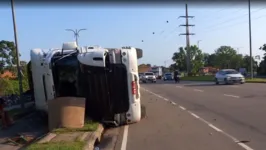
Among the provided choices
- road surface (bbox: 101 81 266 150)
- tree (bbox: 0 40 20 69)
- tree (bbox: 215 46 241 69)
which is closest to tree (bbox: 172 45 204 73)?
tree (bbox: 215 46 241 69)

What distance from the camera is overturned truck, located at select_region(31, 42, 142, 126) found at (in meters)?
12.1

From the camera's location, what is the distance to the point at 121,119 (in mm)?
12328

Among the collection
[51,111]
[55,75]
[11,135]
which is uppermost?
[55,75]

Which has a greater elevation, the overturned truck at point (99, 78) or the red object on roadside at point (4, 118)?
the overturned truck at point (99, 78)

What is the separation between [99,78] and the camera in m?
12.1

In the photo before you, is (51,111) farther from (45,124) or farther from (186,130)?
(186,130)

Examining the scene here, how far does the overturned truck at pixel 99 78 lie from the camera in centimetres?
1207

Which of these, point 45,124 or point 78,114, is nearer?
point 78,114

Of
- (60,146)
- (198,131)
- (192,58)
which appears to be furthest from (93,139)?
(192,58)

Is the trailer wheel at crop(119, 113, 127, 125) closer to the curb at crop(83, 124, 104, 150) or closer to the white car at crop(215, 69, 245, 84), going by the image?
the curb at crop(83, 124, 104, 150)

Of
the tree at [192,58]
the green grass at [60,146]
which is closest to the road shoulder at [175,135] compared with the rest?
the green grass at [60,146]

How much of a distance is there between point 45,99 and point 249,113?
23.2 ft

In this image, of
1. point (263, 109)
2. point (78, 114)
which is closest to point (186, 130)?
point (78, 114)

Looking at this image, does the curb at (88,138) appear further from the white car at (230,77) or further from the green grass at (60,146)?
the white car at (230,77)
